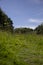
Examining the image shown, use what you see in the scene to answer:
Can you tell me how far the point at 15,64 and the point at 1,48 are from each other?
4.01ft

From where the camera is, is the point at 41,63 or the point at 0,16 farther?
the point at 0,16

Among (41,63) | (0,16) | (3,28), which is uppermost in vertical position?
(0,16)

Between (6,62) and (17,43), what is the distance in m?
3.10

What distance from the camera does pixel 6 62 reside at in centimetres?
438

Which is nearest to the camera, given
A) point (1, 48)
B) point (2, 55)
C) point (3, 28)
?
point (2, 55)

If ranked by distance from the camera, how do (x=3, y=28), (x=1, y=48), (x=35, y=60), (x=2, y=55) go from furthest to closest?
1. (x=3, y=28)
2. (x=1, y=48)
3. (x=2, y=55)
4. (x=35, y=60)

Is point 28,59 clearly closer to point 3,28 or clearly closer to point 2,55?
point 2,55

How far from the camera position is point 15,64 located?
14.1 feet

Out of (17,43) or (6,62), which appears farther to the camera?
(17,43)

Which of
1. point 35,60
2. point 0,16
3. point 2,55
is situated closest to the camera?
point 35,60

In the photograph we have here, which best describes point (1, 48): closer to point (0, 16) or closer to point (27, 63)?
point (27, 63)

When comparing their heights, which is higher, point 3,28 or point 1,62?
point 3,28

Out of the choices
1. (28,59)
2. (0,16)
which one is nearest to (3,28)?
(28,59)

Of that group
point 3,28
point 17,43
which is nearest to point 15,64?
point 17,43
